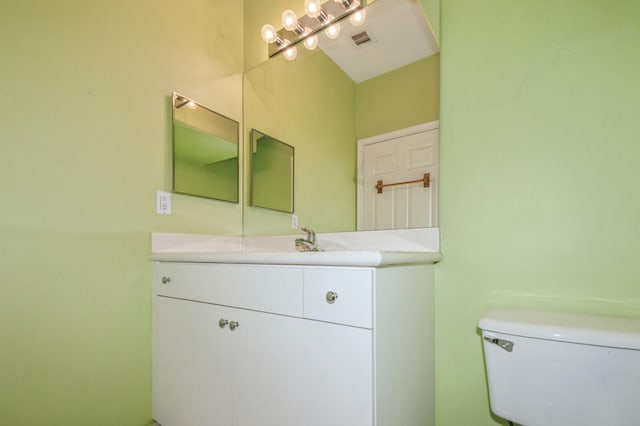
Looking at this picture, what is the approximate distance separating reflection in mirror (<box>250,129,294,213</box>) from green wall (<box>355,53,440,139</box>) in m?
0.50

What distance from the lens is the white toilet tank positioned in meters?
0.66

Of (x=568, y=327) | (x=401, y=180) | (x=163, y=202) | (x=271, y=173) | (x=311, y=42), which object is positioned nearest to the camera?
(x=568, y=327)

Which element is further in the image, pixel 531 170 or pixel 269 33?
pixel 269 33

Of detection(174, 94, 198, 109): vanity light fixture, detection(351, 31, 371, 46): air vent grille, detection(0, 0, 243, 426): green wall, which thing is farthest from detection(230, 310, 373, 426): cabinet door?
detection(351, 31, 371, 46): air vent grille

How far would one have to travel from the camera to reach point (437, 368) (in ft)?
3.40

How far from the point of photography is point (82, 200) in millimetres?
1054

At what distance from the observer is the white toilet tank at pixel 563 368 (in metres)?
0.66

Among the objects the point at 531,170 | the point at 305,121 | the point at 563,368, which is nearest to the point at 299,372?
the point at 563,368

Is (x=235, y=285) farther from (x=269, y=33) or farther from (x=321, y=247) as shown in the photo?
(x=269, y=33)

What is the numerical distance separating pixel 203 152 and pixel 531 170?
1466 millimetres

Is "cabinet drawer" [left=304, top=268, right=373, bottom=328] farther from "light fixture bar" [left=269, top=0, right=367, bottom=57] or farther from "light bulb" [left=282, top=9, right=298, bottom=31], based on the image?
"light bulb" [left=282, top=9, right=298, bottom=31]

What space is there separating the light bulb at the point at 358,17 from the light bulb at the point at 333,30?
80 millimetres

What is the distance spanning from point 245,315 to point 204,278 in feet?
0.84

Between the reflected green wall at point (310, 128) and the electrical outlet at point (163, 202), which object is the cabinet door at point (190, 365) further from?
the reflected green wall at point (310, 128)
